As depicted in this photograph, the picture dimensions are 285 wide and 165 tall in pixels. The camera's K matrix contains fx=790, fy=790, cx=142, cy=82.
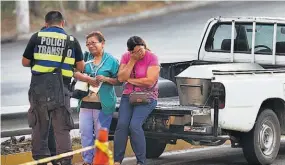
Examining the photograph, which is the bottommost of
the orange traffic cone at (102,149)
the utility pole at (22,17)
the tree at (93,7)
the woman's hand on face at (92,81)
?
the orange traffic cone at (102,149)

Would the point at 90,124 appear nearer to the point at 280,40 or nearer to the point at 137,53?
the point at 137,53

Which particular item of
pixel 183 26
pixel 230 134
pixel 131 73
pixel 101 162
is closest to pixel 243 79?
pixel 230 134

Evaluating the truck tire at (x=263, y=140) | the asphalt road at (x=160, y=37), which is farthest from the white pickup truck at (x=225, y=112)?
the asphalt road at (x=160, y=37)

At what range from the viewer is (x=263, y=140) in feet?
31.7

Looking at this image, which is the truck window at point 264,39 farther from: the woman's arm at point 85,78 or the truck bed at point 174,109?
the woman's arm at point 85,78

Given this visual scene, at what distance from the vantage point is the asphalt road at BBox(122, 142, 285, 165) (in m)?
10.2

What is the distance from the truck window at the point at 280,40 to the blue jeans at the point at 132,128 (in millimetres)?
2393

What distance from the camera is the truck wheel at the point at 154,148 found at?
1055 cm

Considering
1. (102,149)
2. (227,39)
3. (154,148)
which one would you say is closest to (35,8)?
(227,39)

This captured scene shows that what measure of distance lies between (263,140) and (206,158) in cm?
118

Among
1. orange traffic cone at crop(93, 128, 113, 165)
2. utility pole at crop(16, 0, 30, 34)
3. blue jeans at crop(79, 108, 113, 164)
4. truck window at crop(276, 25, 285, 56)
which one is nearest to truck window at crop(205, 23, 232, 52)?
truck window at crop(276, 25, 285, 56)

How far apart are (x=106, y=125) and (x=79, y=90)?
0.54 metres

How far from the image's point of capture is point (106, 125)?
930cm

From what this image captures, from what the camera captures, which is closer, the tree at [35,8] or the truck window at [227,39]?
→ the truck window at [227,39]
